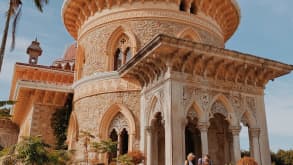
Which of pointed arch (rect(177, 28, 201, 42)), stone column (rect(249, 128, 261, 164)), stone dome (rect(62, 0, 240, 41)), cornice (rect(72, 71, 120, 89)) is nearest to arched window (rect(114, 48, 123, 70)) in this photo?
cornice (rect(72, 71, 120, 89))

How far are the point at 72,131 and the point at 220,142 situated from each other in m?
6.10

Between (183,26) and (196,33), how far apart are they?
644 millimetres

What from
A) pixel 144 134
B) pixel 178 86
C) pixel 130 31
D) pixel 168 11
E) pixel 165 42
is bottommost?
pixel 144 134

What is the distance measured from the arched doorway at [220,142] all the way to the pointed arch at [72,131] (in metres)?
5.37

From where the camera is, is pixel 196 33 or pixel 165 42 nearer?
pixel 165 42

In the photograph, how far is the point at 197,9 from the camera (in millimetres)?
13922

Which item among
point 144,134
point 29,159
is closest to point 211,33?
point 144,134

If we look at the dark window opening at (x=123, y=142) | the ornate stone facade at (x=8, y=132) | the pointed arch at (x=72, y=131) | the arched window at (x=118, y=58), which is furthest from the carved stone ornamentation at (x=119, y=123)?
the ornate stone facade at (x=8, y=132)

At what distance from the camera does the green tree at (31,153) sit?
7.88 m

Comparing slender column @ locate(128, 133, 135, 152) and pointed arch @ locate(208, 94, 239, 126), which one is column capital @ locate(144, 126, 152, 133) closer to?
slender column @ locate(128, 133, 135, 152)

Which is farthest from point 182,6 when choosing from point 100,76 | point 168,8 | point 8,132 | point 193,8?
point 8,132

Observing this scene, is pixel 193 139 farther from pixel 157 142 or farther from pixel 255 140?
pixel 255 140

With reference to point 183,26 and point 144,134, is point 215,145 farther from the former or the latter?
point 183,26

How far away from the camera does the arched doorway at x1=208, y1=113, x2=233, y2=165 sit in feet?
40.4
